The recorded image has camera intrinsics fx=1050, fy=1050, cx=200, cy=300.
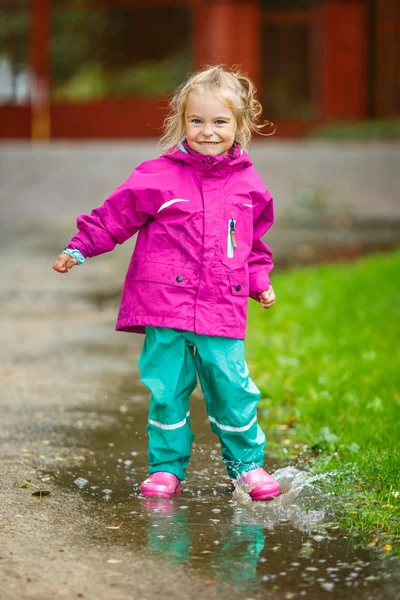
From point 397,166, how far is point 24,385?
1185 cm

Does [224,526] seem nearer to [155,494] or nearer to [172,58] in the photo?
[155,494]

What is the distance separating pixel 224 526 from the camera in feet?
11.2

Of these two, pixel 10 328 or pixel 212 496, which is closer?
pixel 212 496

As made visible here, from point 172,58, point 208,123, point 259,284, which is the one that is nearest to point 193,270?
point 259,284

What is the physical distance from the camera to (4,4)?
20719 mm

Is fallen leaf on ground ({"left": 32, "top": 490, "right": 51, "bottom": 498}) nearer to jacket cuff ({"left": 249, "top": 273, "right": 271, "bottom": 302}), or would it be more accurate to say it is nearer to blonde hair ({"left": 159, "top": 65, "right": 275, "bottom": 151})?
jacket cuff ({"left": 249, "top": 273, "right": 271, "bottom": 302})

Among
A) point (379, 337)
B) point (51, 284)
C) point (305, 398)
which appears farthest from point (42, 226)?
point (305, 398)

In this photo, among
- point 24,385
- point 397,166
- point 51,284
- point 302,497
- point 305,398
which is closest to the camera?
point 302,497

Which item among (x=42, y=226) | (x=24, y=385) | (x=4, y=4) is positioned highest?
(x=4, y=4)

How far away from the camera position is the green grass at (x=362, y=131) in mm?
18016

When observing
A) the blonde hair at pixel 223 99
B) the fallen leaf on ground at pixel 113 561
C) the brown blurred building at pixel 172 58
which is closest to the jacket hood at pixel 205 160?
the blonde hair at pixel 223 99

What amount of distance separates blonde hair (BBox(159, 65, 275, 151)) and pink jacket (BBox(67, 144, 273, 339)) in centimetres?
18

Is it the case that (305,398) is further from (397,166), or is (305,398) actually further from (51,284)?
(397,166)

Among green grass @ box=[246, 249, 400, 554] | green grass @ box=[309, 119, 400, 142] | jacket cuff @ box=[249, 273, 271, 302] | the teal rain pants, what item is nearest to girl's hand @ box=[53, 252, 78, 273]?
the teal rain pants
